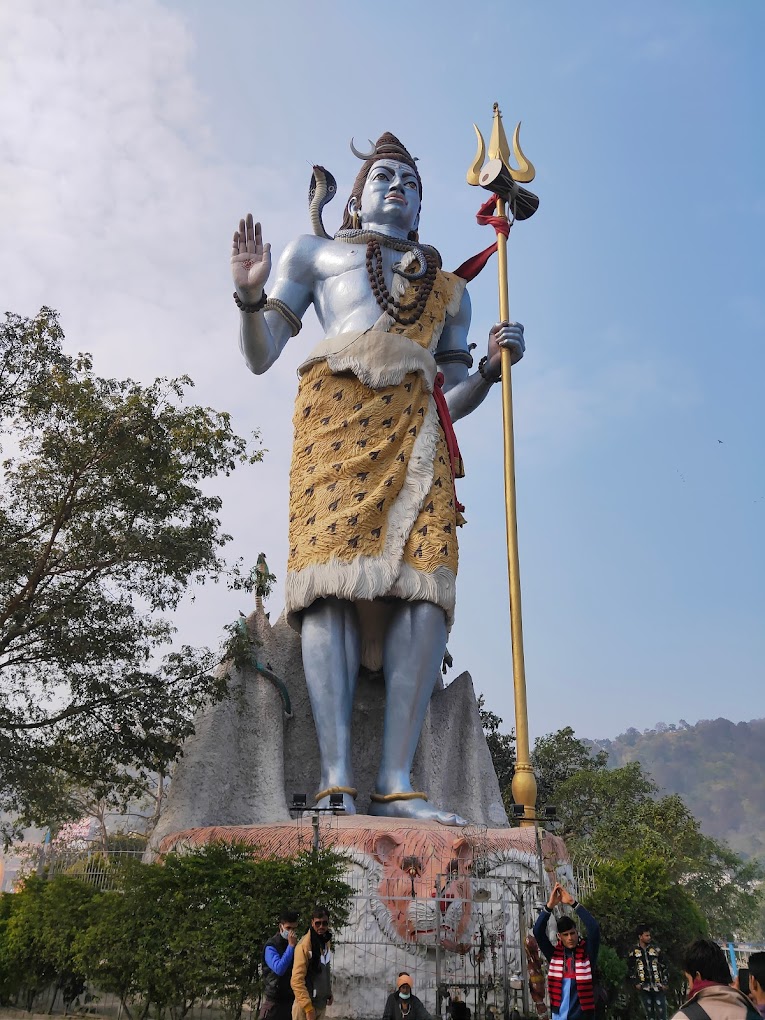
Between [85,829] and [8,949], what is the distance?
8128 mm

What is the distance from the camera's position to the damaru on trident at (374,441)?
679 centimetres

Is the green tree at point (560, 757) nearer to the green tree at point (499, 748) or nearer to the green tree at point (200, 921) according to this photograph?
the green tree at point (499, 748)

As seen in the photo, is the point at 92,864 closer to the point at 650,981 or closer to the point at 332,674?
the point at 332,674

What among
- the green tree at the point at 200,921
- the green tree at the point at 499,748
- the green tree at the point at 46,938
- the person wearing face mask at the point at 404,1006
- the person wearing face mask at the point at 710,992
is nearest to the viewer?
the person wearing face mask at the point at 710,992

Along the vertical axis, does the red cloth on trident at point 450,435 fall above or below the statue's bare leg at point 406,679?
above

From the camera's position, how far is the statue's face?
809cm


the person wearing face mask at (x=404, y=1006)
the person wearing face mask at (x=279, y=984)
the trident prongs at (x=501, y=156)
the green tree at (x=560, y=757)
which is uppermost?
the trident prongs at (x=501, y=156)

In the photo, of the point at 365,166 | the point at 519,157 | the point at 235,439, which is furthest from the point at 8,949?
the point at 519,157

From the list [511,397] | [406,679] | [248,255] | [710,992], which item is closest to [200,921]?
[406,679]

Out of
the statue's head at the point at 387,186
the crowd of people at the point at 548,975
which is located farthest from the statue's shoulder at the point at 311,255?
the crowd of people at the point at 548,975

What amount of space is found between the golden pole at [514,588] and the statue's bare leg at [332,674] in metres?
1.17

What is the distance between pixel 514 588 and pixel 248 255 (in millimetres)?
3145

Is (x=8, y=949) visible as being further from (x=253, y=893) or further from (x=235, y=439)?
(x=235, y=439)

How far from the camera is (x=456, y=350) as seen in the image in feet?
27.7
